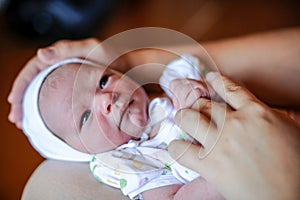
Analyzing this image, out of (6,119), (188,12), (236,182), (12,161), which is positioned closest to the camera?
(236,182)

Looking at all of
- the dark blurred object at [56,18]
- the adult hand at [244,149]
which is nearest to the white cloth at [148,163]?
the adult hand at [244,149]

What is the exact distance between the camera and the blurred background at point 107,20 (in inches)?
85.7

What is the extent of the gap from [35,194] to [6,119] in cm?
106

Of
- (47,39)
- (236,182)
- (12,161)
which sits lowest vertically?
(12,161)

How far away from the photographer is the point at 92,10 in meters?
2.24

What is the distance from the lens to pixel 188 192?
0.76 m

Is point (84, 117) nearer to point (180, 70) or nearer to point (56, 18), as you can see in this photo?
point (180, 70)

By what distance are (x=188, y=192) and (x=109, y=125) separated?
0.84ft

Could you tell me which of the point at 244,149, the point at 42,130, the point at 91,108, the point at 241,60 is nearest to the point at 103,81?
the point at 91,108

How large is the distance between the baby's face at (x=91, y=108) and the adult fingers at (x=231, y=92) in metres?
0.22

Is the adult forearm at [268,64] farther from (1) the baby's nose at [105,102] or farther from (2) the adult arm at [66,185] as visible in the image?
(2) the adult arm at [66,185]

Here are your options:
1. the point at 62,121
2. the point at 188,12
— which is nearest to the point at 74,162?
the point at 62,121

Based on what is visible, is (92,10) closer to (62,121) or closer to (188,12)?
(188,12)

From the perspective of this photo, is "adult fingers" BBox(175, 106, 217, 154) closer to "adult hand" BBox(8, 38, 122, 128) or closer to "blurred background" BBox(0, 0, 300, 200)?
"adult hand" BBox(8, 38, 122, 128)
